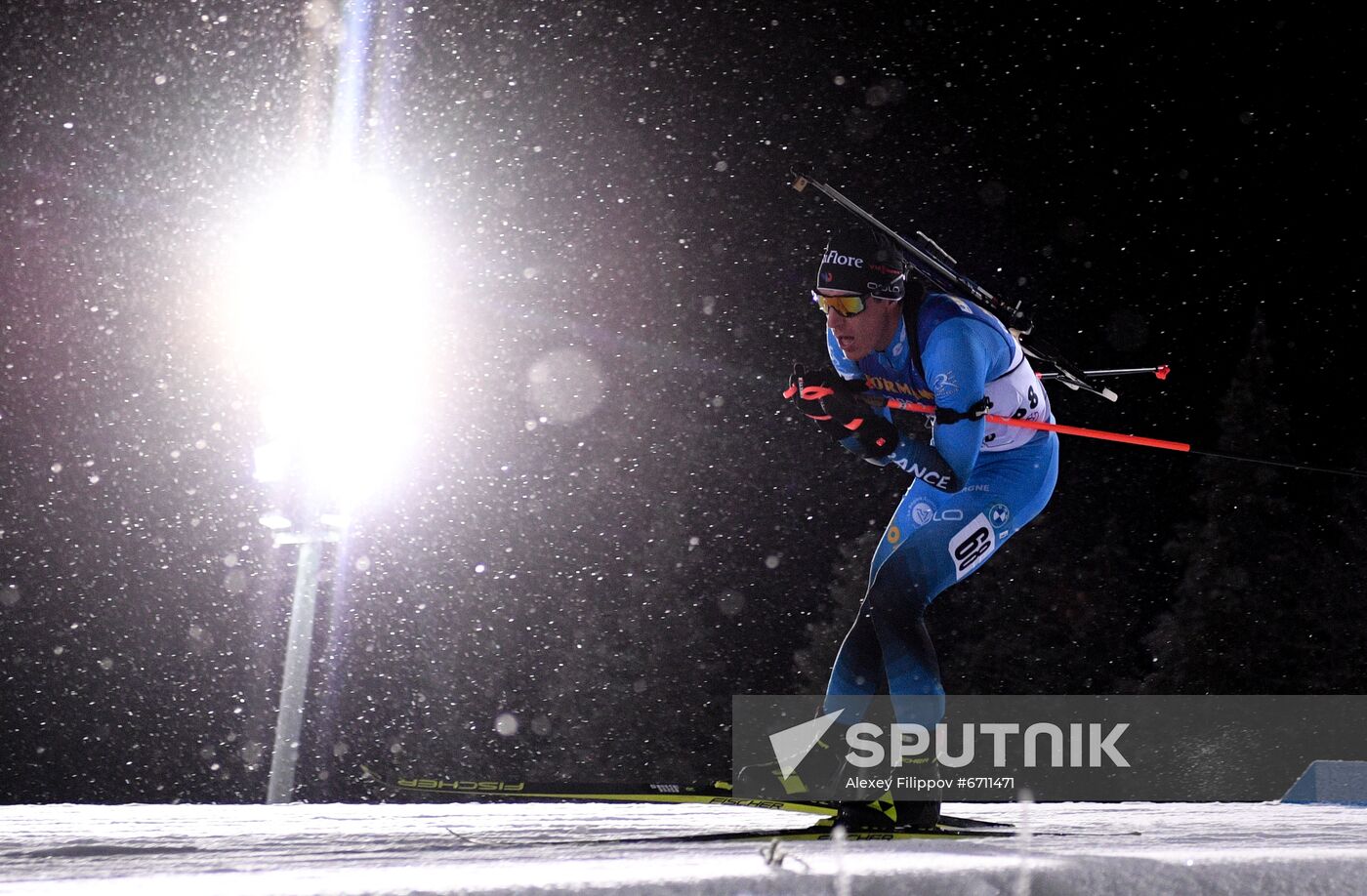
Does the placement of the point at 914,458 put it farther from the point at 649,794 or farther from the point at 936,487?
the point at 649,794

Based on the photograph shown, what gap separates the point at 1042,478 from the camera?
4270 mm

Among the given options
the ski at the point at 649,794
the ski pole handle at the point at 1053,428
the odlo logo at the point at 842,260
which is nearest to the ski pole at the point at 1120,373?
the ski pole handle at the point at 1053,428

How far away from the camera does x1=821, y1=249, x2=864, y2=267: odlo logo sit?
13.1ft

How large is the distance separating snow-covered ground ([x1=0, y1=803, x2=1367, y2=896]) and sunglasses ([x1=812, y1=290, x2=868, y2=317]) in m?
1.90

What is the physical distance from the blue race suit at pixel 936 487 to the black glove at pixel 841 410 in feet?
0.19

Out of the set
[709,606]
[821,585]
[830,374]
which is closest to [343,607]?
[709,606]

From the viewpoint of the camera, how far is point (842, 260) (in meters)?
4.02

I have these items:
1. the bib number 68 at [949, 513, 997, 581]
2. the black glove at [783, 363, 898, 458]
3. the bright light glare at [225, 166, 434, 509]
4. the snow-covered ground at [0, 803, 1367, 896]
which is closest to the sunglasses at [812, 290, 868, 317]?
the black glove at [783, 363, 898, 458]

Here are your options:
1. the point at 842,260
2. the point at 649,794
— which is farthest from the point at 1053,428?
the point at 649,794

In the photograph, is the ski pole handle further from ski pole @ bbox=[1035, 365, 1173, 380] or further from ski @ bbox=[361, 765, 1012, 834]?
ski @ bbox=[361, 765, 1012, 834]

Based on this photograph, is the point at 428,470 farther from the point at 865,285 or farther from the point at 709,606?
the point at 865,285

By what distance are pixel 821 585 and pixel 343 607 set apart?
17.8m

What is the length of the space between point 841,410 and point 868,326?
1.20ft

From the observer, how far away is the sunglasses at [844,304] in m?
4.05
